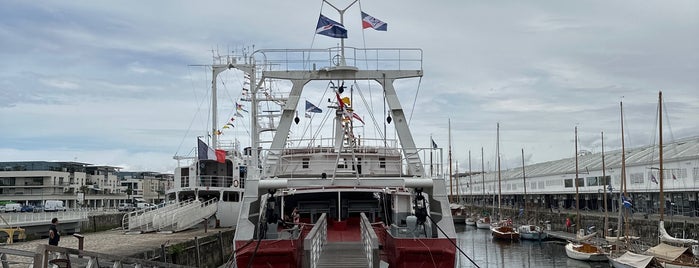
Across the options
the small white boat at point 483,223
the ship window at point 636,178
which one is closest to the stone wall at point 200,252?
the ship window at point 636,178

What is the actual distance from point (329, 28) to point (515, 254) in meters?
32.6

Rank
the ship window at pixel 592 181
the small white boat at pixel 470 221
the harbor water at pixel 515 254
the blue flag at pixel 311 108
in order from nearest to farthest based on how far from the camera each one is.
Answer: the blue flag at pixel 311 108 < the harbor water at pixel 515 254 < the ship window at pixel 592 181 < the small white boat at pixel 470 221

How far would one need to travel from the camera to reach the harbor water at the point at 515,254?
38.2 metres

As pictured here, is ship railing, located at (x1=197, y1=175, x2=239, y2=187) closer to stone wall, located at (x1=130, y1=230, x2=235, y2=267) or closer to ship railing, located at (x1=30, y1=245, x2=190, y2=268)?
stone wall, located at (x1=130, y1=230, x2=235, y2=267)

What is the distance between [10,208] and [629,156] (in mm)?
61328

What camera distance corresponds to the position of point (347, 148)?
20.7 m

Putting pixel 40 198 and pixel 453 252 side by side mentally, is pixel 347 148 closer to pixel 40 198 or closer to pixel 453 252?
pixel 453 252

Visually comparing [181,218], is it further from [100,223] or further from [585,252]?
[585,252]

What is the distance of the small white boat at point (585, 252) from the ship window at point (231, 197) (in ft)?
80.4

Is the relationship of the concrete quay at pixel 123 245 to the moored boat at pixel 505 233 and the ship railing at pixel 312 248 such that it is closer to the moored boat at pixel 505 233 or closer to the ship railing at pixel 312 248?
the ship railing at pixel 312 248

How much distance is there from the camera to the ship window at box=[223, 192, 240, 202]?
41.1m

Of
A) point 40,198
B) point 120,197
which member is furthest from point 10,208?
point 120,197

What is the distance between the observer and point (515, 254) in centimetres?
4375

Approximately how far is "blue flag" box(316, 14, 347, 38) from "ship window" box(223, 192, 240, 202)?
86.2 feet
